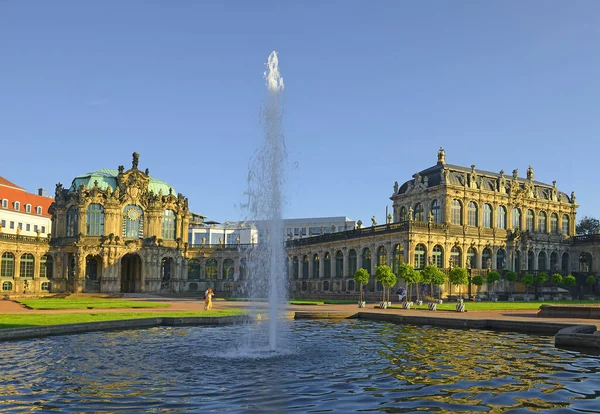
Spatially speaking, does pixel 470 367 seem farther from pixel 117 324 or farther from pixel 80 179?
pixel 80 179

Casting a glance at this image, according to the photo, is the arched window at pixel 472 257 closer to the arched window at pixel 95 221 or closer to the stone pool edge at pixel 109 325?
the stone pool edge at pixel 109 325

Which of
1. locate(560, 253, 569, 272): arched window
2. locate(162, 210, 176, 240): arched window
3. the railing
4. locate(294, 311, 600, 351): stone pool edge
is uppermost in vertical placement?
locate(162, 210, 176, 240): arched window

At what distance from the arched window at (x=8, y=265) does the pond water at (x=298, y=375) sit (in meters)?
65.9

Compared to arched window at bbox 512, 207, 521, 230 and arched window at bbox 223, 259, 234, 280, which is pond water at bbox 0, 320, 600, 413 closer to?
arched window at bbox 512, 207, 521, 230

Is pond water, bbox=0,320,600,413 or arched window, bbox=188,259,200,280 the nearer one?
pond water, bbox=0,320,600,413

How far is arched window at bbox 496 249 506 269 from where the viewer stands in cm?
8080

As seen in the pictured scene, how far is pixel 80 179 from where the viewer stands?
306 ft

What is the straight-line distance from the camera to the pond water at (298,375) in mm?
12750

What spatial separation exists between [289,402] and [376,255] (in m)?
62.7

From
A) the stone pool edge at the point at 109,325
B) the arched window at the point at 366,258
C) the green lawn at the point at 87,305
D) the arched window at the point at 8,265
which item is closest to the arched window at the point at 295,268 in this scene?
the arched window at the point at 366,258

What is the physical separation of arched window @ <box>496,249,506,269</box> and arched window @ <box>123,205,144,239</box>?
52.8 metres

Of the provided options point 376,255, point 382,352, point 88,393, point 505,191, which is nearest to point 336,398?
point 88,393

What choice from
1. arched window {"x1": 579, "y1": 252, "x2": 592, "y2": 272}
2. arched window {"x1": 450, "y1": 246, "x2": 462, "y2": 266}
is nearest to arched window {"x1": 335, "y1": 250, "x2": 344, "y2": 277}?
arched window {"x1": 450, "y1": 246, "x2": 462, "y2": 266}

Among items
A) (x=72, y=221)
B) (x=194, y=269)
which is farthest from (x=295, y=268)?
(x=72, y=221)
